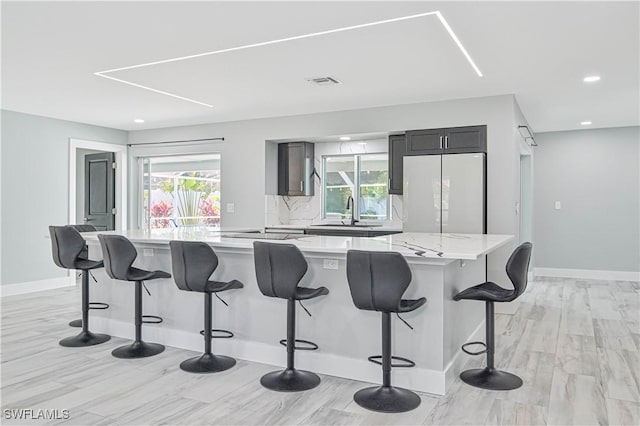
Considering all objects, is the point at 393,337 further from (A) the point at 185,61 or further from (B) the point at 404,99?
(B) the point at 404,99

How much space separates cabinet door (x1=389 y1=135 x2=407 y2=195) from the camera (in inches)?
239

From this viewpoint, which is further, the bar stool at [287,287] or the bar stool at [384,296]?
the bar stool at [287,287]

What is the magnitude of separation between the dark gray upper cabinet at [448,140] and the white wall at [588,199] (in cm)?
315

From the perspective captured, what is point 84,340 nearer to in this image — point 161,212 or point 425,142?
point 425,142

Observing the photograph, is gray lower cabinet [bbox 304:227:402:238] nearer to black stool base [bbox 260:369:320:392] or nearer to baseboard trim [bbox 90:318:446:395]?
baseboard trim [bbox 90:318:446:395]

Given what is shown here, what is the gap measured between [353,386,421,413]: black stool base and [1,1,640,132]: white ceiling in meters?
2.33

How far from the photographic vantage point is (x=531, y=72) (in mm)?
4305

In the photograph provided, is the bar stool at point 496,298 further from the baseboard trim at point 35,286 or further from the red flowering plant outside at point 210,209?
the red flowering plant outside at point 210,209

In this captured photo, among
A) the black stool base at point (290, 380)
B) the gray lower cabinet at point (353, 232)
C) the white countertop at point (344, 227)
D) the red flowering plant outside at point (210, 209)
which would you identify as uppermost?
the red flowering plant outside at point (210, 209)

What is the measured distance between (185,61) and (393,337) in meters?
2.77

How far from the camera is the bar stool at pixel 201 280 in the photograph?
329 centimetres

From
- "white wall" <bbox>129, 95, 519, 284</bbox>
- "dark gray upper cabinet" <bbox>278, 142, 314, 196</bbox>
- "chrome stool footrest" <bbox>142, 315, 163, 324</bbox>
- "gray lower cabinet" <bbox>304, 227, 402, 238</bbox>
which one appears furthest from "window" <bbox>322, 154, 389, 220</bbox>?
"chrome stool footrest" <bbox>142, 315, 163, 324</bbox>

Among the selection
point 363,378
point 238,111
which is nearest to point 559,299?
point 363,378

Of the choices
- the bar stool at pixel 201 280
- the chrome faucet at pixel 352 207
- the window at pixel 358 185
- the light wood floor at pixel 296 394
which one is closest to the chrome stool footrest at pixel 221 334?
the bar stool at pixel 201 280
